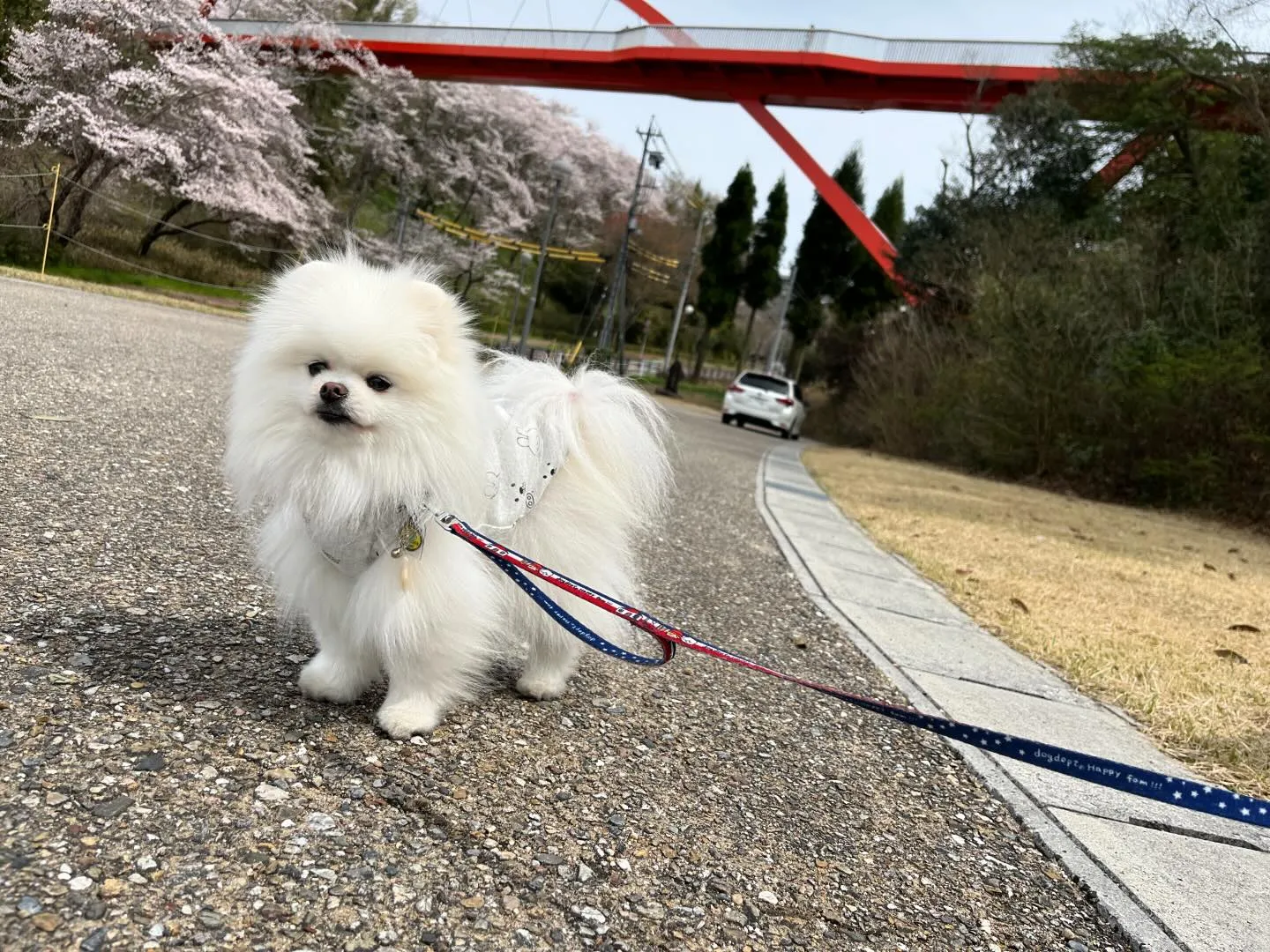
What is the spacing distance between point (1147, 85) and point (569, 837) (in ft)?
56.1

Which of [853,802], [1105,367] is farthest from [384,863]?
[1105,367]

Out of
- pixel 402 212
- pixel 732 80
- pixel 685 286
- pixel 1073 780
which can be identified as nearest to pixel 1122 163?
pixel 732 80

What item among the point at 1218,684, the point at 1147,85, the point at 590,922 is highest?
the point at 1147,85

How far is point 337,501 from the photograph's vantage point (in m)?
1.91

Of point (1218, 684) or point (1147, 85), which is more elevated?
point (1147, 85)

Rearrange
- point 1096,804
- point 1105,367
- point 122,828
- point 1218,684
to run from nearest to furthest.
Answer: point 122,828, point 1096,804, point 1218,684, point 1105,367

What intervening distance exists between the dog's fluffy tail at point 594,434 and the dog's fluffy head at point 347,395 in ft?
1.56

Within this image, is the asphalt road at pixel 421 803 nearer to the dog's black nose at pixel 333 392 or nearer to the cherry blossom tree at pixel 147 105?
the dog's black nose at pixel 333 392

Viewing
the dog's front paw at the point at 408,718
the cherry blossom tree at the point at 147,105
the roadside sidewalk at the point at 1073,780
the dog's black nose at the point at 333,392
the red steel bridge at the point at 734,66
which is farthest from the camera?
the red steel bridge at the point at 734,66

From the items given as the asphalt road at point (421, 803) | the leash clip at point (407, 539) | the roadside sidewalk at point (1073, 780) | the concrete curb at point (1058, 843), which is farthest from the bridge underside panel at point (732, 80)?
the leash clip at point (407, 539)

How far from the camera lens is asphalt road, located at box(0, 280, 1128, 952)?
4.89 feet

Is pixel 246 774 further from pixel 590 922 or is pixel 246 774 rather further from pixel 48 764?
pixel 590 922

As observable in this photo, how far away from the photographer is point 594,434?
2.49 m

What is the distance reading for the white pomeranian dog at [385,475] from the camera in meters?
1.90
